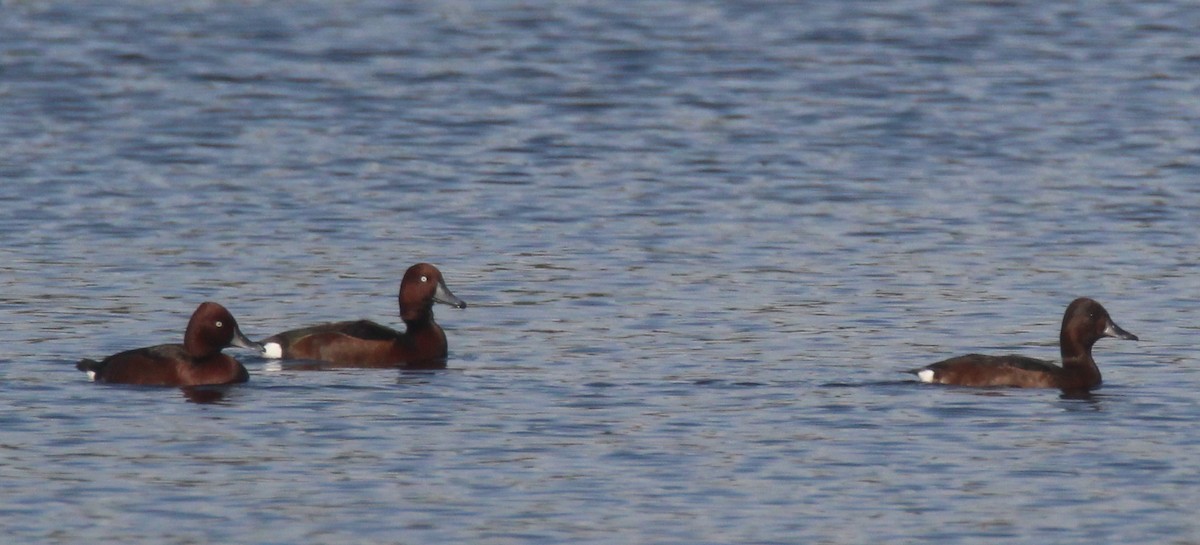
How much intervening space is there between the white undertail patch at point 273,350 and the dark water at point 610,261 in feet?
0.80

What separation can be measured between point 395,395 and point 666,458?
2670 mm

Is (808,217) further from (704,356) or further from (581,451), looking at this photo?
(581,451)

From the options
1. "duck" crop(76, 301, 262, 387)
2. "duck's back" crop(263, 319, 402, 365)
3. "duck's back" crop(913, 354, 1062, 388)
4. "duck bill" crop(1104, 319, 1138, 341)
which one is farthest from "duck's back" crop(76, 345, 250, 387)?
"duck bill" crop(1104, 319, 1138, 341)

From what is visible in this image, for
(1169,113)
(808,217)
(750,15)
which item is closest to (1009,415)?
(808,217)

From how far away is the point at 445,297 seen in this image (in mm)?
16828

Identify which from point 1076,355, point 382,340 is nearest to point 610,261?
point 382,340

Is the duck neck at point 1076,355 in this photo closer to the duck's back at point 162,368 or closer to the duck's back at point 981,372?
the duck's back at point 981,372

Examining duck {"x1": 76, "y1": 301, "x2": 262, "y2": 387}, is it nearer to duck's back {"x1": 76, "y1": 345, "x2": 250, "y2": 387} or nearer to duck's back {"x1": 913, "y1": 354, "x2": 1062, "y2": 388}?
duck's back {"x1": 76, "y1": 345, "x2": 250, "y2": 387}

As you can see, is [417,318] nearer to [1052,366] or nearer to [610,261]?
[610,261]

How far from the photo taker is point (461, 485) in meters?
11.9

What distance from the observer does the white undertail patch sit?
51.3 feet

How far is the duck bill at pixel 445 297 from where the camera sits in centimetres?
1677

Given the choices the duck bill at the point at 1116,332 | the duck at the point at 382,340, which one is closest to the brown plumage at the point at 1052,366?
the duck bill at the point at 1116,332

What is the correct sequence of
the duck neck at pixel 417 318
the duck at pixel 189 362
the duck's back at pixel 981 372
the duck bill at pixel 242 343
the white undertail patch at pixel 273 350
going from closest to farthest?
the duck's back at pixel 981 372, the duck at pixel 189 362, the duck bill at pixel 242 343, the white undertail patch at pixel 273 350, the duck neck at pixel 417 318
